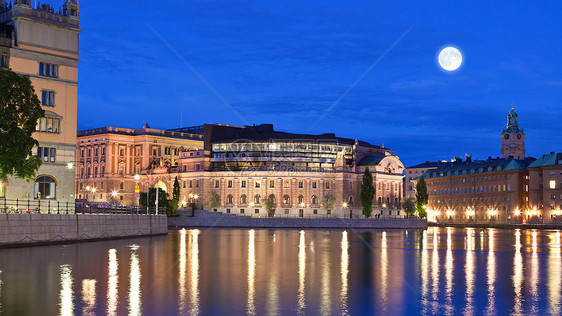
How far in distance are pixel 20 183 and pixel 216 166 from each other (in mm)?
114246

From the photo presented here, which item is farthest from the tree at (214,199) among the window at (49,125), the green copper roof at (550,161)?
the window at (49,125)

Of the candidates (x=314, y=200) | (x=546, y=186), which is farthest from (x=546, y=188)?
(x=314, y=200)

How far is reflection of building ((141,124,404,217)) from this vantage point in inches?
6998

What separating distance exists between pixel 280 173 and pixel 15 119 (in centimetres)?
12707

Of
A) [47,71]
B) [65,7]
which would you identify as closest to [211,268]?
[47,71]

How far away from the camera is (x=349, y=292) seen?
24547mm

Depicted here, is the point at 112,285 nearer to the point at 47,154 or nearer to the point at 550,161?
the point at 47,154

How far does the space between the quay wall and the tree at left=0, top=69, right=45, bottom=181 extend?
475cm

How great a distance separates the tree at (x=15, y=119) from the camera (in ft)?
167

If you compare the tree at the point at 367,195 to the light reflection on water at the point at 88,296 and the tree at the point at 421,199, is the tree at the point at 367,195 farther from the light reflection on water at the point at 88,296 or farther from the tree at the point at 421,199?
the light reflection on water at the point at 88,296

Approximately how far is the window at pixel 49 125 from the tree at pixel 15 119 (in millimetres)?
19732

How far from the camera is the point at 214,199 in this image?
576 feet

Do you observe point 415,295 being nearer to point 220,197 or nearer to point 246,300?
point 246,300

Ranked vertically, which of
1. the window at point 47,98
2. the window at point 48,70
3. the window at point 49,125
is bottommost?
the window at point 49,125
